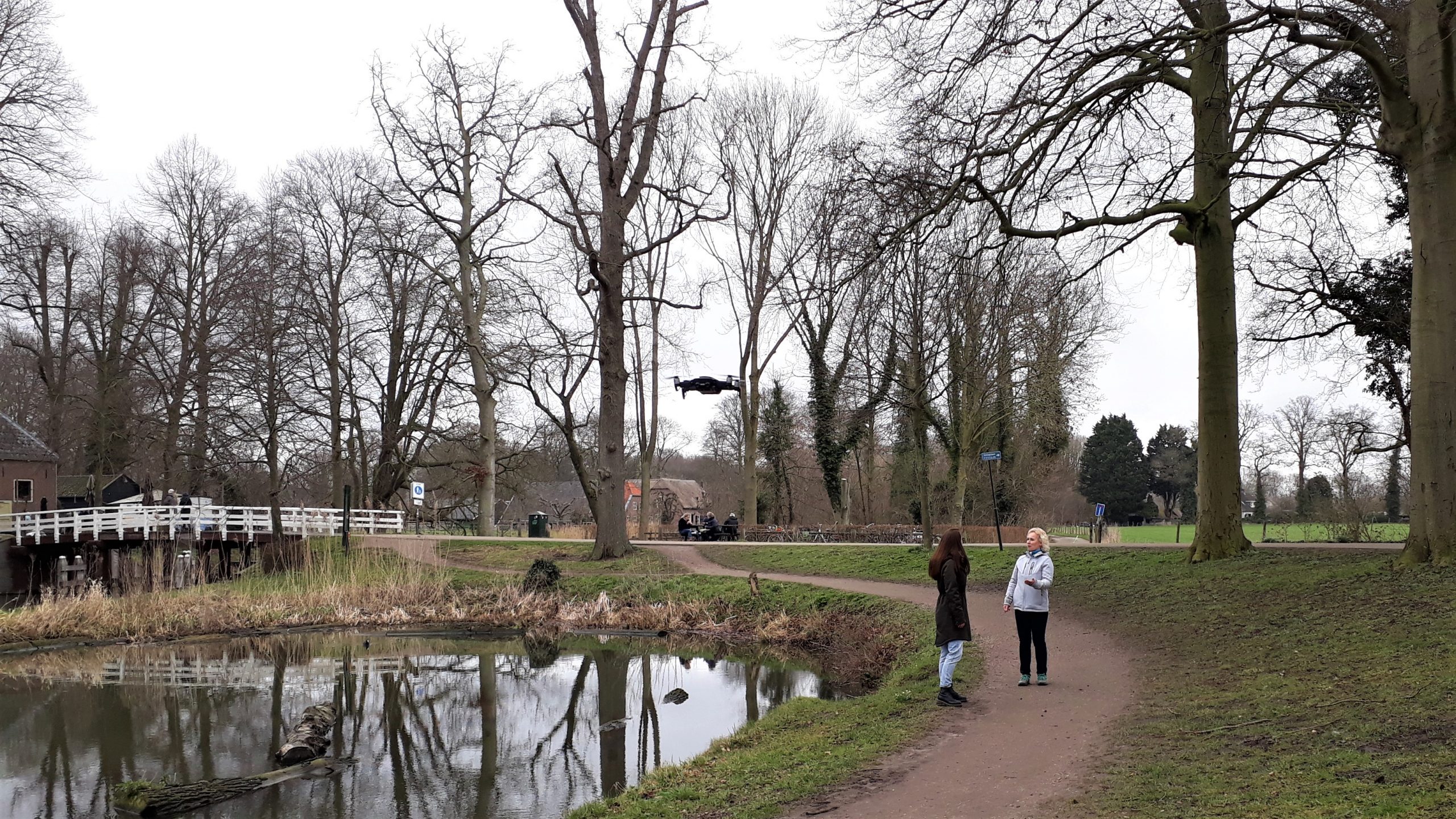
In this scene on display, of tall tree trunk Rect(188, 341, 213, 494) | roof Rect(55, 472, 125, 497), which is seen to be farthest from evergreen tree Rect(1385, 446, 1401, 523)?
roof Rect(55, 472, 125, 497)

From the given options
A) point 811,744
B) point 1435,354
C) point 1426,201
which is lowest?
point 811,744

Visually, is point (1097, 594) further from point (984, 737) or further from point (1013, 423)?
point (1013, 423)

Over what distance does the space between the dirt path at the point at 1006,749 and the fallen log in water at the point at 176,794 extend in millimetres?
5930

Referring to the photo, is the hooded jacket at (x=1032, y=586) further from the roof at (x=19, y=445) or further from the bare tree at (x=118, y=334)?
the roof at (x=19, y=445)

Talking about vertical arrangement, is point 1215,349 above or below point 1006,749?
above

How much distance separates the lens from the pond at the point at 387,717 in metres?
10.0

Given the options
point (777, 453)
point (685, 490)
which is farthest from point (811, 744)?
point (685, 490)

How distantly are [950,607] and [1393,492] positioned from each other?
138 feet

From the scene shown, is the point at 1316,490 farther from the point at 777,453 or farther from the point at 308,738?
the point at 308,738

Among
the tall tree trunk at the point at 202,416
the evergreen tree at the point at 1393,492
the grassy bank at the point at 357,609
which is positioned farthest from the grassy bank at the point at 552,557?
the evergreen tree at the point at 1393,492

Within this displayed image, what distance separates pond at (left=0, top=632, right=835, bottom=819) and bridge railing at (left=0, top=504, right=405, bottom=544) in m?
12.1

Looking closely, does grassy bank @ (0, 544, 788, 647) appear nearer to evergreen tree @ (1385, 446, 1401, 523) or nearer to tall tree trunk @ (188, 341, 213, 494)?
tall tree trunk @ (188, 341, 213, 494)

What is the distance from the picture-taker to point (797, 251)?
35875 millimetres

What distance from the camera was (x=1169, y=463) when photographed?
68750 millimetres
